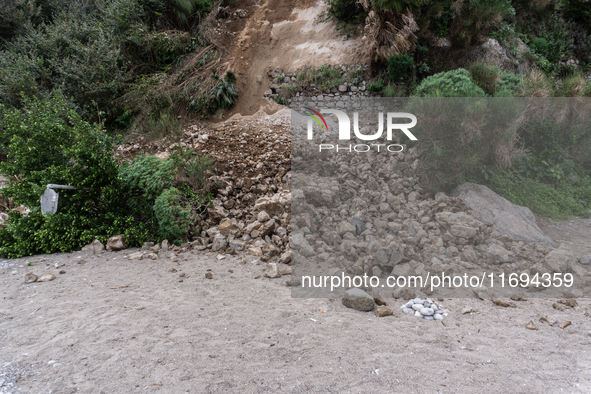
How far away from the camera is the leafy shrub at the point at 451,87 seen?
19.0ft

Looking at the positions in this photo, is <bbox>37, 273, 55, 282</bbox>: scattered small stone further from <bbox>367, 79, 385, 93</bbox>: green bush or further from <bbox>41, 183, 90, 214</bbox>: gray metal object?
<bbox>367, 79, 385, 93</bbox>: green bush

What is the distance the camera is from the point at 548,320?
2.91 m

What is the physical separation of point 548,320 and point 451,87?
437cm

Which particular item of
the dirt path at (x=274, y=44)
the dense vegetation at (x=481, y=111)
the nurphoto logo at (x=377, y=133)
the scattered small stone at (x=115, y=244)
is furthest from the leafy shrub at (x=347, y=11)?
the scattered small stone at (x=115, y=244)

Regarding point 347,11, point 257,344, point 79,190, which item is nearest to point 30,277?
point 79,190

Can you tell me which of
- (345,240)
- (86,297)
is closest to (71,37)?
(86,297)

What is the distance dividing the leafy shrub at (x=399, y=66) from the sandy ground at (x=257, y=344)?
6.48 metres

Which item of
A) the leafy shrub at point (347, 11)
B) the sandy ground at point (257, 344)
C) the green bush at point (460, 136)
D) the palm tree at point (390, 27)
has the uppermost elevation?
the leafy shrub at point (347, 11)

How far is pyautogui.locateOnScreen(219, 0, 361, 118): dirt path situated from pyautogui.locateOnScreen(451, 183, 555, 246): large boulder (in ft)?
17.1

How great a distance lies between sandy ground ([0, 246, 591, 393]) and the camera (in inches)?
84.1

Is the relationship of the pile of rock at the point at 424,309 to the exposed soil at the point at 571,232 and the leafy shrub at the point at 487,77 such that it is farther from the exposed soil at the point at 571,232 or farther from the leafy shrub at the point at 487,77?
the leafy shrub at the point at 487,77

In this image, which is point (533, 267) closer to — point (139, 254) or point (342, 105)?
point (139, 254)

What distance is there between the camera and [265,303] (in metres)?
3.31

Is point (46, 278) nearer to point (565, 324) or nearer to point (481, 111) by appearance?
point (565, 324)
